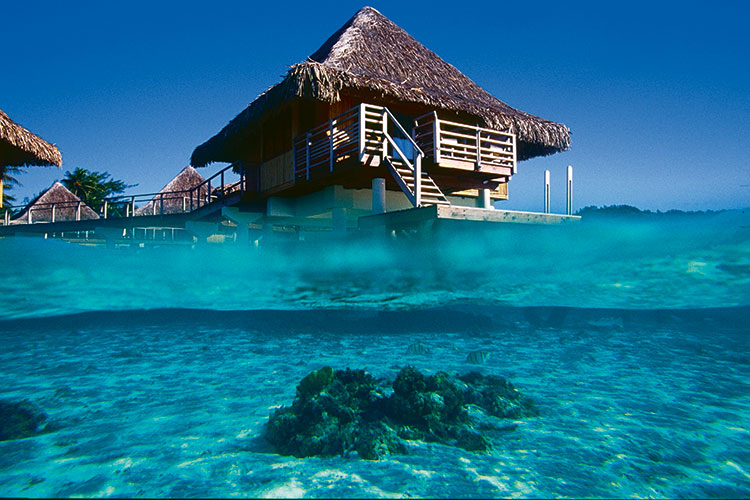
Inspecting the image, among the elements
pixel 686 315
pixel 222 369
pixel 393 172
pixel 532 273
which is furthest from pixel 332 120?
pixel 686 315

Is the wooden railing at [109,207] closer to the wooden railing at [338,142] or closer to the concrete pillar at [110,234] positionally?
the concrete pillar at [110,234]

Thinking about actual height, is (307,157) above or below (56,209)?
above

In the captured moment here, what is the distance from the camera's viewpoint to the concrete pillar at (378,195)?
1457 cm

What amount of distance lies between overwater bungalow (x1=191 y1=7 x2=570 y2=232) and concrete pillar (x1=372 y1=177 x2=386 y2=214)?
0.03 meters

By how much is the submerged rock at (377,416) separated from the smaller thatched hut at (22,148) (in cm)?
1344

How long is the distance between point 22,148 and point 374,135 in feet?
38.8

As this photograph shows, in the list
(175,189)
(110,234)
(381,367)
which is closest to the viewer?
(381,367)

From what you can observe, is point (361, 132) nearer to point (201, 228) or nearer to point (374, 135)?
point (374, 135)

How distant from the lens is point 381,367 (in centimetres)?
2430

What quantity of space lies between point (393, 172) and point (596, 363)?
22732 millimetres

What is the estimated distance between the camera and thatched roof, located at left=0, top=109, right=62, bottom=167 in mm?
15945

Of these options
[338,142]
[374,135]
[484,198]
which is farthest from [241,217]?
[484,198]

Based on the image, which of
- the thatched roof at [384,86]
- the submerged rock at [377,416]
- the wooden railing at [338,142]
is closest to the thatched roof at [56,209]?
the thatched roof at [384,86]

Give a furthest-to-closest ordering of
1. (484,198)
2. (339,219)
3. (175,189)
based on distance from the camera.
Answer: (175,189)
(484,198)
(339,219)
